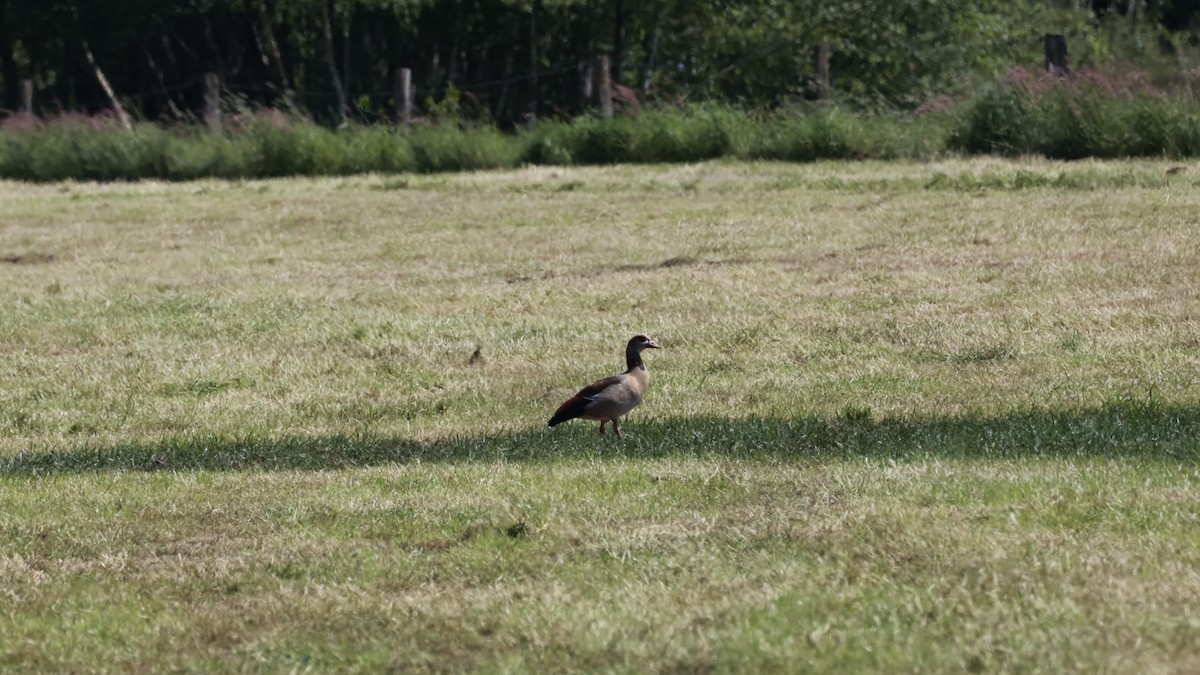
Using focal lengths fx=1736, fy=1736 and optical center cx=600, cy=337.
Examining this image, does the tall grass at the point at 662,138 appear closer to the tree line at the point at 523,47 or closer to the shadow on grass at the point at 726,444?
the tree line at the point at 523,47

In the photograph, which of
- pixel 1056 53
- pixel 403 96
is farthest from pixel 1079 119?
pixel 403 96

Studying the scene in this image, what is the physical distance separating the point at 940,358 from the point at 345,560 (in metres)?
5.74

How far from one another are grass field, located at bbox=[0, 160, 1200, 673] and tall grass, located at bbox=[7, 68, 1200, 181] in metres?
1.95

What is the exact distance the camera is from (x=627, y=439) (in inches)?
349

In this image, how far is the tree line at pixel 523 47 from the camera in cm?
3450

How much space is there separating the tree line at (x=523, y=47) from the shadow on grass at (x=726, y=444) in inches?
690

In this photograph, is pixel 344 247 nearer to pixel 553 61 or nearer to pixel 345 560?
pixel 345 560

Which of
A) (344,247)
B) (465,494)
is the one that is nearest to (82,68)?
(344,247)

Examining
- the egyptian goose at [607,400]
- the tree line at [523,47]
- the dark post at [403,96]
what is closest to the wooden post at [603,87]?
the tree line at [523,47]

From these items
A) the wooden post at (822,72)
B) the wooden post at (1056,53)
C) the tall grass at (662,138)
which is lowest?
the tall grass at (662,138)

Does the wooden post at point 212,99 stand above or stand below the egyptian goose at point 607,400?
below

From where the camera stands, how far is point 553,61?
41.3 meters

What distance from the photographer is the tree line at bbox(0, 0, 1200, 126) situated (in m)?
34.5

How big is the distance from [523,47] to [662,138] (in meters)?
16.4
